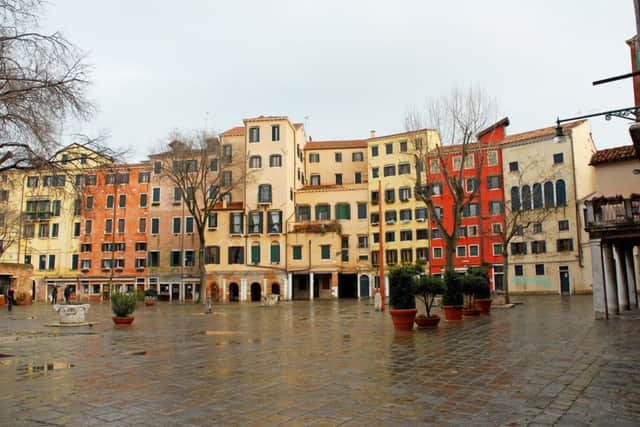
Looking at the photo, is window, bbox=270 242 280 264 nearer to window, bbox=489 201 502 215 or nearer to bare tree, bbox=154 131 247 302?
bare tree, bbox=154 131 247 302

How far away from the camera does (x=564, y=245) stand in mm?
52344

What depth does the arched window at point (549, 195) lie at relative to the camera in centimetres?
5288

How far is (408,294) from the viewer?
16844 millimetres

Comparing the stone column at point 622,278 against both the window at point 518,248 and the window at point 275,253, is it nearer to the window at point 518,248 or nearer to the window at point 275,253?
the window at point 518,248

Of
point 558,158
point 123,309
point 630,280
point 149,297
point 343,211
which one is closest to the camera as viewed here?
point 123,309

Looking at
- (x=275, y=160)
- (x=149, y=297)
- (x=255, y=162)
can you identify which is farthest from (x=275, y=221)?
(x=149, y=297)

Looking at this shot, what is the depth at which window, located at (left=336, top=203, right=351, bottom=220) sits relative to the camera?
61066 mm

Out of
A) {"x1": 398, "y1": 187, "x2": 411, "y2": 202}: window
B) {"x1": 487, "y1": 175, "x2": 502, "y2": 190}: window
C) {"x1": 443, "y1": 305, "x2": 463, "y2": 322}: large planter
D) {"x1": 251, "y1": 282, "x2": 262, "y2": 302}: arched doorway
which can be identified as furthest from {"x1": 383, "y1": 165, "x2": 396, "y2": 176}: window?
{"x1": 443, "y1": 305, "x2": 463, "y2": 322}: large planter

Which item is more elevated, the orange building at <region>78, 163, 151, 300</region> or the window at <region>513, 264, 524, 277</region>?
the orange building at <region>78, 163, 151, 300</region>

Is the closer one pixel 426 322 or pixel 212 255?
pixel 426 322

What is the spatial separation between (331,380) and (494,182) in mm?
51951

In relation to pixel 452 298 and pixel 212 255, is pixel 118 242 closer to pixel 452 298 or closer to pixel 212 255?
pixel 212 255

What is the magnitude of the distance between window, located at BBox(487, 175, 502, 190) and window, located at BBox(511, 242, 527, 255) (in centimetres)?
610

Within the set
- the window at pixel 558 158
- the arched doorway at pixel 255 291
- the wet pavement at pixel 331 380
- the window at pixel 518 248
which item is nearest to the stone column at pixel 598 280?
the wet pavement at pixel 331 380
